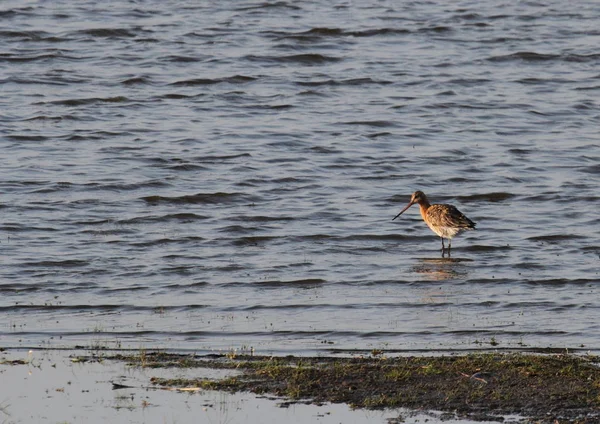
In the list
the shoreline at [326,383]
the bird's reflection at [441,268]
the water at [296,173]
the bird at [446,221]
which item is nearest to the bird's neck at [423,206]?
the bird at [446,221]

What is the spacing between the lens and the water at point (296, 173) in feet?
39.1

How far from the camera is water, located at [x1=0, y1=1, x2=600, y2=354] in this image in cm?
1192

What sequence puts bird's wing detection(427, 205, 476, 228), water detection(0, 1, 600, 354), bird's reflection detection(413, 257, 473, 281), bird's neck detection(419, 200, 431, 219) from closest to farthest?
water detection(0, 1, 600, 354) → bird's reflection detection(413, 257, 473, 281) → bird's wing detection(427, 205, 476, 228) → bird's neck detection(419, 200, 431, 219)

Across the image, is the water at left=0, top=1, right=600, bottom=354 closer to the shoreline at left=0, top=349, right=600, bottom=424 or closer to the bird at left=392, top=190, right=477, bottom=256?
the bird at left=392, top=190, right=477, bottom=256

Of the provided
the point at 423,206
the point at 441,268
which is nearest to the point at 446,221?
the point at 441,268

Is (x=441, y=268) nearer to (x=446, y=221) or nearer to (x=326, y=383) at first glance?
(x=446, y=221)

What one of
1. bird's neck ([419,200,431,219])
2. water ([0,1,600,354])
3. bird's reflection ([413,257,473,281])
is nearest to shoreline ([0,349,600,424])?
water ([0,1,600,354])

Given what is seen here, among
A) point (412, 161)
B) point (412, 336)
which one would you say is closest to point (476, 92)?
point (412, 161)

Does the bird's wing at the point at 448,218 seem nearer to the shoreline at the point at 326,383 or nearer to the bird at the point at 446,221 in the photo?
the bird at the point at 446,221

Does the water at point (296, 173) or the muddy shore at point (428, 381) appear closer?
the muddy shore at point (428, 381)

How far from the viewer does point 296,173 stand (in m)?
19.2

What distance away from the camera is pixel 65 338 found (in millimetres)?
10719

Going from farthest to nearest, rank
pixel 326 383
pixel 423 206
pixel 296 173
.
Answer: pixel 296 173 → pixel 423 206 → pixel 326 383

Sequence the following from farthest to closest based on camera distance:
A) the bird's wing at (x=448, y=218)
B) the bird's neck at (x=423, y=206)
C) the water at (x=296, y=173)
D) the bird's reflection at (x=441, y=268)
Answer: the bird's neck at (x=423, y=206) → the bird's wing at (x=448, y=218) → the bird's reflection at (x=441, y=268) → the water at (x=296, y=173)
